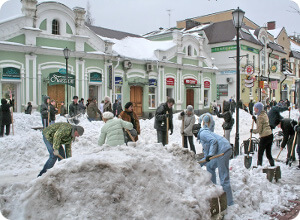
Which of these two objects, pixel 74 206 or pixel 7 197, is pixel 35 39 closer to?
pixel 7 197

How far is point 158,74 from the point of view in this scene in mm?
18594

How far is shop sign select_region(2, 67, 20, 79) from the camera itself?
14324mm

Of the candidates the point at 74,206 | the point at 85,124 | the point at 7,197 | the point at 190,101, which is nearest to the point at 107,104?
the point at 85,124

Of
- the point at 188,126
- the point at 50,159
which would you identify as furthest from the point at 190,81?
the point at 50,159

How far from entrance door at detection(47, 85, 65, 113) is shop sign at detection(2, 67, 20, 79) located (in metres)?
1.82

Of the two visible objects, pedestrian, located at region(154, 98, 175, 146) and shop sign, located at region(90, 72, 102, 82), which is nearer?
pedestrian, located at region(154, 98, 175, 146)

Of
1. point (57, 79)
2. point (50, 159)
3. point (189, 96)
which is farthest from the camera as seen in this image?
point (189, 96)

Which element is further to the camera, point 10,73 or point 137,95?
point 137,95

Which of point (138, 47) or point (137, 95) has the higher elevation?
point (138, 47)

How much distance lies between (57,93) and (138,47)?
6800 mm

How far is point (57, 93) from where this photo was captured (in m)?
16.6

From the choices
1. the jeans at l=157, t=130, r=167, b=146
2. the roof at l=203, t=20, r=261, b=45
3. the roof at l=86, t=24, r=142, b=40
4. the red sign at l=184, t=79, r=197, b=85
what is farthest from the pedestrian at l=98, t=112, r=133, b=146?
the roof at l=203, t=20, r=261, b=45

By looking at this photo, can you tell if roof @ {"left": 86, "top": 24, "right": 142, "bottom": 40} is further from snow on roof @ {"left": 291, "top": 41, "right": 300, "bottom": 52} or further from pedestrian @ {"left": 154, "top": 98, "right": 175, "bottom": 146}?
snow on roof @ {"left": 291, "top": 41, "right": 300, "bottom": 52}

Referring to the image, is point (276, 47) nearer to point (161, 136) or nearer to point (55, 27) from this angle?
point (55, 27)
